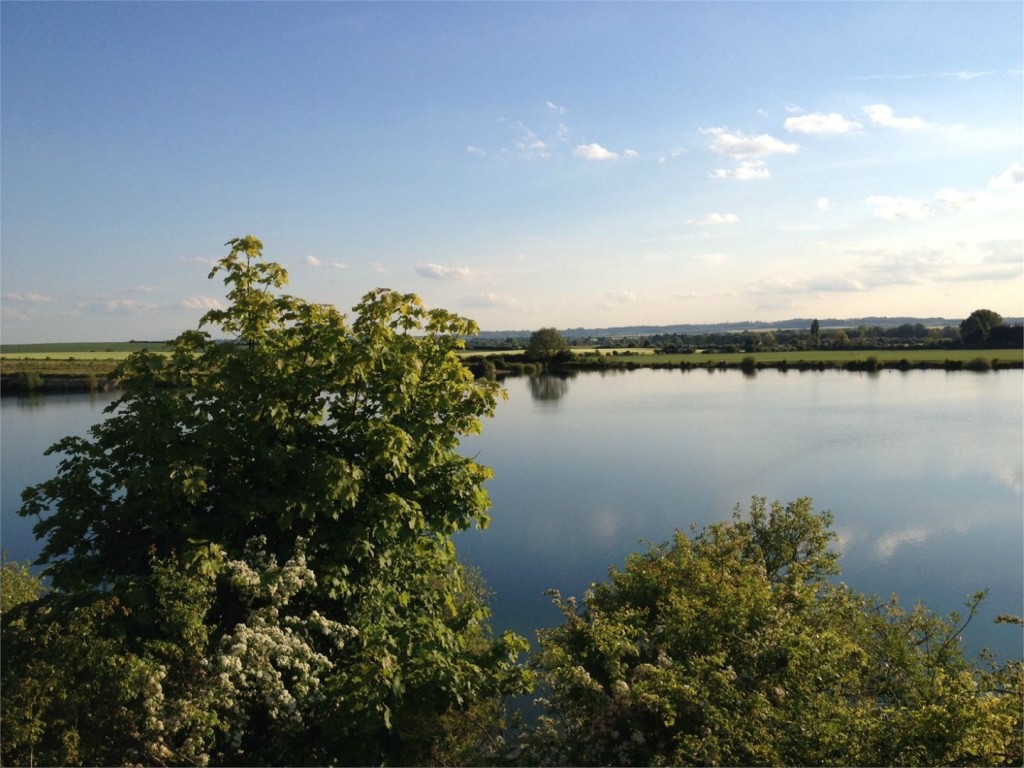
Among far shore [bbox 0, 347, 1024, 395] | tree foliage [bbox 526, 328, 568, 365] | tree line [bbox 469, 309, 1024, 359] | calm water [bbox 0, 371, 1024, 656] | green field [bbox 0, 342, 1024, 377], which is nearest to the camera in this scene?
calm water [bbox 0, 371, 1024, 656]

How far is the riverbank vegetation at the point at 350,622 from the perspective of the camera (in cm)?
696

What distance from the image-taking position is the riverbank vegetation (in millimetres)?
6965

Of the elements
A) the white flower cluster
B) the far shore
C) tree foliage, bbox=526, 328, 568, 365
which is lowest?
the white flower cluster

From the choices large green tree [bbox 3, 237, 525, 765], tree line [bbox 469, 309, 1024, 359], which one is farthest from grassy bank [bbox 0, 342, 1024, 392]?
large green tree [bbox 3, 237, 525, 765]

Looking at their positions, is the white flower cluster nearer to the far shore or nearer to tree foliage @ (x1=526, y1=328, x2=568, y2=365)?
the far shore

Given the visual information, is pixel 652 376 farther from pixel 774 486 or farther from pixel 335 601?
pixel 335 601

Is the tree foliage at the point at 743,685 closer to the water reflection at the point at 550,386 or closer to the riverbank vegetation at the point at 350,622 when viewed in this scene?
A: the riverbank vegetation at the point at 350,622

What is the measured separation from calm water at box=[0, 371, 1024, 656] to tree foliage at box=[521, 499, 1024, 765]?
7.22m

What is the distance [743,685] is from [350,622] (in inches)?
199

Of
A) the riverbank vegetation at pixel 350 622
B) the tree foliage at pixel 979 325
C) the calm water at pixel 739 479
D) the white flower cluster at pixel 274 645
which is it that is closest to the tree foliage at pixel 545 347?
the calm water at pixel 739 479

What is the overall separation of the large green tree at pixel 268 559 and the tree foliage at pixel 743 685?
1.41 metres

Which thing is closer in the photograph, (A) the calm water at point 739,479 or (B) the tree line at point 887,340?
(A) the calm water at point 739,479

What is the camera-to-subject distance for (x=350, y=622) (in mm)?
9445

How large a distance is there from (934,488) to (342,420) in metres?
34.9
